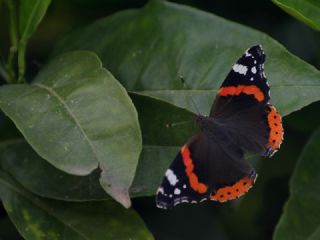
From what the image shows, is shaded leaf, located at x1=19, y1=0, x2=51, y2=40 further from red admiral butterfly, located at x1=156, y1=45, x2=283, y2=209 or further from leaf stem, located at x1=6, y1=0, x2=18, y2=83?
red admiral butterfly, located at x1=156, y1=45, x2=283, y2=209

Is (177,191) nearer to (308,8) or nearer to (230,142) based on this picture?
(230,142)

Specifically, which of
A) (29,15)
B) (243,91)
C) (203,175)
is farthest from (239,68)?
(29,15)

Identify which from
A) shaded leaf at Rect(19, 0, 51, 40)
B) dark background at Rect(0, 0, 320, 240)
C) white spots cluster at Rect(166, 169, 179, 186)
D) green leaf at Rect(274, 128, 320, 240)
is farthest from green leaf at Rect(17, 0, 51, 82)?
green leaf at Rect(274, 128, 320, 240)

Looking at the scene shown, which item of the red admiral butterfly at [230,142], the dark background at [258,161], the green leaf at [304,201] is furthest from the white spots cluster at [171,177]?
the dark background at [258,161]

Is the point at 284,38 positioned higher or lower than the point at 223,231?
higher

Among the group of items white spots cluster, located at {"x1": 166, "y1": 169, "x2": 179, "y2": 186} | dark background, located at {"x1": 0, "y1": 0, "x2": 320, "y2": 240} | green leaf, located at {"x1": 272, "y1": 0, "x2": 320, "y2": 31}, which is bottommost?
dark background, located at {"x1": 0, "y1": 0, "x2": 320, "y2": 240}

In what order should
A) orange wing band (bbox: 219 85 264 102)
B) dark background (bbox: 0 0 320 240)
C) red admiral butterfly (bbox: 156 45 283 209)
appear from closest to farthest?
red admiral butterfly (bbox: 156 45 283 209)
orange wing band (bbox: 219 85 264 102)
dark background (bbox: 0 0 320 240)

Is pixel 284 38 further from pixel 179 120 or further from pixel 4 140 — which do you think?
pixel 4 140

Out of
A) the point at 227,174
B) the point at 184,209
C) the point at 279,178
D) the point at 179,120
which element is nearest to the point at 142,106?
the point at 179,120
